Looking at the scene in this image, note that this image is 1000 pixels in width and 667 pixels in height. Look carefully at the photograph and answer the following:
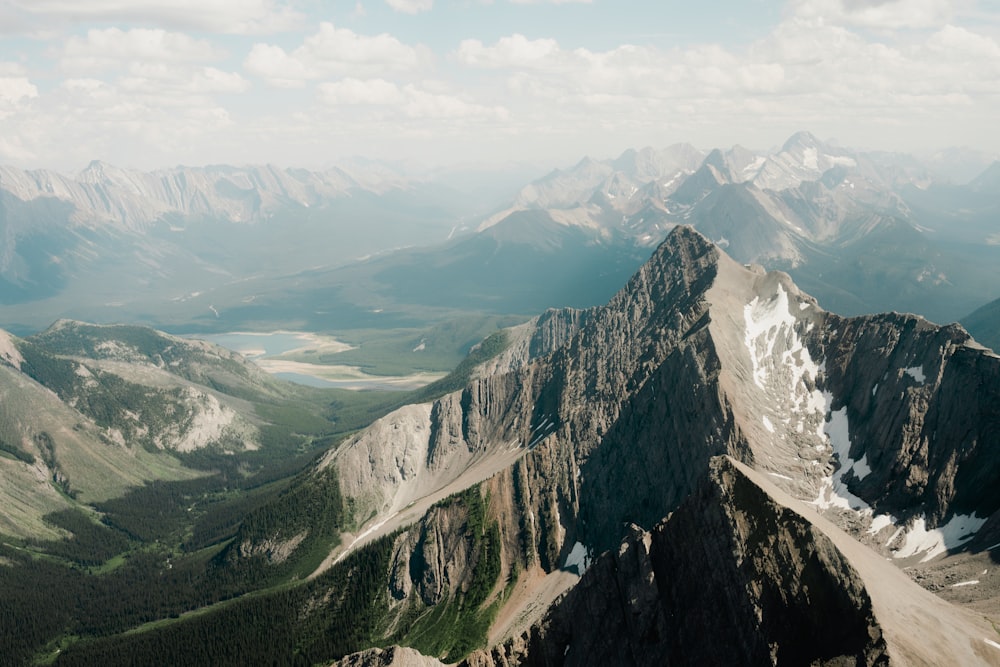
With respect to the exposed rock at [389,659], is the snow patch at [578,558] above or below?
below

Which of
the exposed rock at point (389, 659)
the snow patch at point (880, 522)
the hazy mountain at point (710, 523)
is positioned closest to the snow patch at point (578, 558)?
the hazy mountain at point (710, 523)

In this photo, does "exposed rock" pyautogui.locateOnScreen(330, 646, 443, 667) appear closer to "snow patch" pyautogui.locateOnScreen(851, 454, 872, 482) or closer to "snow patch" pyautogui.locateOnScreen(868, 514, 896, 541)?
"snow patch" pyautogui.locateOnScreen(868, 514, 896, 541)

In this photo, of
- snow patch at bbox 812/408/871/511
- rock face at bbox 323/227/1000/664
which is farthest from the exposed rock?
snow patch at bbox 812/408/871/511

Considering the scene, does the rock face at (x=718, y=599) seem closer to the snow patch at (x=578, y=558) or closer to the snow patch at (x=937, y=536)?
the snow patch at (x=937, y=536)

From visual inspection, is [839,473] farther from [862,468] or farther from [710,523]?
[710,523]

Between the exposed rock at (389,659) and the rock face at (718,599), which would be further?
the exposed rock at (389,659)

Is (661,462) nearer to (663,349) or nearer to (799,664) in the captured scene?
(663,349)
